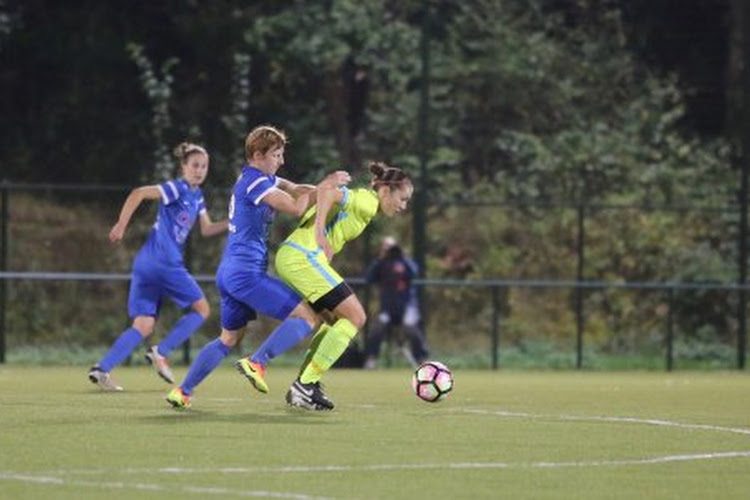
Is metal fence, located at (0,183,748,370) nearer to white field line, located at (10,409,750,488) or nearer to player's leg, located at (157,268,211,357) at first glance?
player's leg, located at (157,268,211,357)

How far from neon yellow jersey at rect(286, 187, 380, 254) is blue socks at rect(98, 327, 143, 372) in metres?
3.74

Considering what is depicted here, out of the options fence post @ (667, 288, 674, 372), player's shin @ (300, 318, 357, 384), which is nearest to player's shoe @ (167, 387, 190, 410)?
player's shin @ (300, 318, 357, 384)

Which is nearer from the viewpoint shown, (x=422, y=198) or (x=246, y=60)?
(x=422, y=198)

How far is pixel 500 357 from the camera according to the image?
2844 centimetres

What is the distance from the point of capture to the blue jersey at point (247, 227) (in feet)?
48.9

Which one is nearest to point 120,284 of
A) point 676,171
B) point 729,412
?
point 676,171

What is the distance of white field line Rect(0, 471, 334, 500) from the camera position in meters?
9.74

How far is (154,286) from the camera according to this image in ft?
63.1

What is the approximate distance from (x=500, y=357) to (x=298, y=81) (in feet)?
26.1

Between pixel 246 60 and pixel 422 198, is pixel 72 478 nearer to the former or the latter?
pixel 422 198

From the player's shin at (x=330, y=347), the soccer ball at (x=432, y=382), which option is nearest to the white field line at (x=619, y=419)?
the soccer ball at (x=432, y=382)

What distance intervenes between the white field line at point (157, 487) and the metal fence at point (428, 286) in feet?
52.2

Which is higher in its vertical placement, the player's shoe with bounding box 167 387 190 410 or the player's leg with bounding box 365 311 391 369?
the player's shoe with bounding box 167 387 190 410

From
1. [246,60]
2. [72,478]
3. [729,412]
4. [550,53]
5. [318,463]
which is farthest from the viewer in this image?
[550,53]
